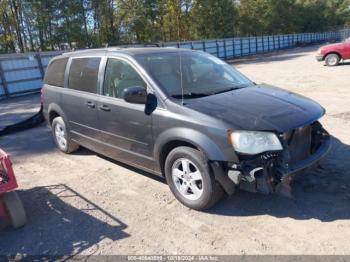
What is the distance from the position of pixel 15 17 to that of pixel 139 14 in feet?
36.1

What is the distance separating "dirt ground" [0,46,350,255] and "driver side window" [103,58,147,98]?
4.06 ft

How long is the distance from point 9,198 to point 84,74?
7.28 feet

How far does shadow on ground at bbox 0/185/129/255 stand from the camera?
136 inches

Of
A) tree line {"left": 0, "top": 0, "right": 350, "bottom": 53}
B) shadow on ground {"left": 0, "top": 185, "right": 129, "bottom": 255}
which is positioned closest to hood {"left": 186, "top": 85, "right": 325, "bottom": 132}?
shadow on ground {"left": 0, "top": 185, "right": 129, "bottom": 255}

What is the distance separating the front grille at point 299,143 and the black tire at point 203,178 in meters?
0.81

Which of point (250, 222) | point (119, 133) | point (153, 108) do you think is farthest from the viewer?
point (119, 133)

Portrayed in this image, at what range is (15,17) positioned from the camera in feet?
86.1

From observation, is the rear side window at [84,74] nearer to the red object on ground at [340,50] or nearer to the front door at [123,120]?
the front door at [123,120]

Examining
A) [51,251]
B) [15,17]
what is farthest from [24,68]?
[51,251]

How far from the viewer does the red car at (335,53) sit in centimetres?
1750

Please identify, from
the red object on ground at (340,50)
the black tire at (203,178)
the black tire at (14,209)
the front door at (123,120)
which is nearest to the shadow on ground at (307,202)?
the black tire at (203,178)

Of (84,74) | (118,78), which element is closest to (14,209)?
(118,78)

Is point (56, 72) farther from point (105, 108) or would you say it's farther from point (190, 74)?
point (190, 74)

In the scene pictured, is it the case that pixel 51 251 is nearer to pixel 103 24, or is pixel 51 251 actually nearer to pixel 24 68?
pixel 24 68
